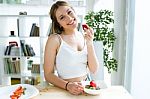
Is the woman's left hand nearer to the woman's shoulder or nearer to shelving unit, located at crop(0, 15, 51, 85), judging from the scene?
the woman's shoulder

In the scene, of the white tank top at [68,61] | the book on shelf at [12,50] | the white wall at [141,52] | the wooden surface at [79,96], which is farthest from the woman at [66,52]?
the book on shelf at [12,50]

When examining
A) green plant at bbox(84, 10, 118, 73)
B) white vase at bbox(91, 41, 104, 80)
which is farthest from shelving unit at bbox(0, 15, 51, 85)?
white vase at bbox(91, 41, 104, 80)

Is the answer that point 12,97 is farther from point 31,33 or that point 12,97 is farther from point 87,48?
point 31,33

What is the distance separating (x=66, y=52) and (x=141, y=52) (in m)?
1.15

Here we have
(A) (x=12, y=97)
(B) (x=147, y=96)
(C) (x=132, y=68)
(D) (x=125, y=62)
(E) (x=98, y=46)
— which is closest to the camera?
(A) (x=12, y=97)

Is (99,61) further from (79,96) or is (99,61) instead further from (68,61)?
(79,96)

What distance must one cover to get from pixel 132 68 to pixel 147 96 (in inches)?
14.1

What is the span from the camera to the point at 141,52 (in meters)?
2.47

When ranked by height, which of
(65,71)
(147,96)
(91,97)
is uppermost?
(65,71)

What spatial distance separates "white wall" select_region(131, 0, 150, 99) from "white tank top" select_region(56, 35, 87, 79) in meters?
1.02

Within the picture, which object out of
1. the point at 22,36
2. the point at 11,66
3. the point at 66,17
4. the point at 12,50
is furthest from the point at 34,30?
the point at 66,17

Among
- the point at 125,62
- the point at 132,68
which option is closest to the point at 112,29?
the point at 125,62

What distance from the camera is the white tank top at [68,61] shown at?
Answer: 64.4 inches

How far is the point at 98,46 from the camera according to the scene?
2.12 m
